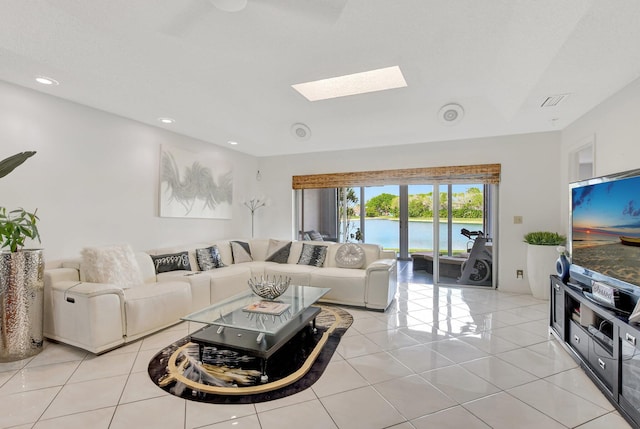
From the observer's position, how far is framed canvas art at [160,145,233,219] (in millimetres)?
4172

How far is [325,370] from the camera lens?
89.0 inches

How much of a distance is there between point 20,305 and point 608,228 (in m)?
4.54

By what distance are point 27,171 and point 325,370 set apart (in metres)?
3.23

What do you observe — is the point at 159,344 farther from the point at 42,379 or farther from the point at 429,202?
the point at 429,202

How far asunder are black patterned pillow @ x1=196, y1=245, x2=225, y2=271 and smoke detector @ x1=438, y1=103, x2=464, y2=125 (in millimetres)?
3542

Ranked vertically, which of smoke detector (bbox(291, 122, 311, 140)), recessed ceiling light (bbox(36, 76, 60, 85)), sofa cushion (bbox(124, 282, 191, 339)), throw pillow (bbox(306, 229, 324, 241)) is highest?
smoke detector (bbox(291, 122, 311, 140))

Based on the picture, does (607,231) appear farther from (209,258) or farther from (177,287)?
(209,258)

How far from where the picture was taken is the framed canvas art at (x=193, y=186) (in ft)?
13.7

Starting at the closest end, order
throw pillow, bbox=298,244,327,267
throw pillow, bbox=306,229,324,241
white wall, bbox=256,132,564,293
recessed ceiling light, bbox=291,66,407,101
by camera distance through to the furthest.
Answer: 1. recessed ceiling light, bbox=291,66,407,101
2. white wall, bbox=256,132,564,293
3. throw pillow, bbox=298,244,327,267
4. throw pillow, bbox=306,229,324,241

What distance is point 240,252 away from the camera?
479cm

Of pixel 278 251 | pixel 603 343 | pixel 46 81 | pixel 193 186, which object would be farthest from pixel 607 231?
pixel 46 81

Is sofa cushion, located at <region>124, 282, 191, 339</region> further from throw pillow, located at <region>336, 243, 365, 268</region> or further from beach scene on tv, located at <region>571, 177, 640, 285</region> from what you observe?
beach scene on tv, located at <region>571, 177, 640, 285</region>

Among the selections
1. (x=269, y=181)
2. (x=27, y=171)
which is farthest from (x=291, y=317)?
(x=269, y=181)

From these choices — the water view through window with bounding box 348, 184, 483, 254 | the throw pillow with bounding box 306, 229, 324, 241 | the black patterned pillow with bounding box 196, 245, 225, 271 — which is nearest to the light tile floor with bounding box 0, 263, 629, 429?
the black patterned pillow with bounding box 196, 245, 225, 271
